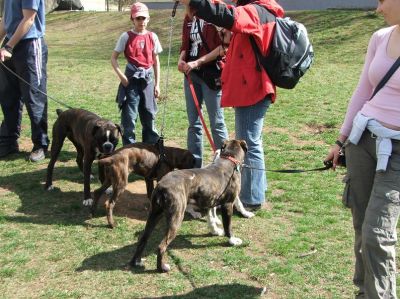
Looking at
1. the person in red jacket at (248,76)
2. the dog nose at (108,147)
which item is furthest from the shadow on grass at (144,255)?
the dog nose at (108,147)

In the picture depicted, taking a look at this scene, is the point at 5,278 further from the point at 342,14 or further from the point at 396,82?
the point at 342,14

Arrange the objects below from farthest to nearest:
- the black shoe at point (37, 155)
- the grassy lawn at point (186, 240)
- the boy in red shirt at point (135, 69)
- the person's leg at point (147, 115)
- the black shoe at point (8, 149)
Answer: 1. the black shoe at point (8, 149)
2. the black shoe at point (37, 155)
3. the person's leg at point (147, 115)
4. the boy in red shirt at point (135, 69)
5. the grassy lawn at point (186, 240)

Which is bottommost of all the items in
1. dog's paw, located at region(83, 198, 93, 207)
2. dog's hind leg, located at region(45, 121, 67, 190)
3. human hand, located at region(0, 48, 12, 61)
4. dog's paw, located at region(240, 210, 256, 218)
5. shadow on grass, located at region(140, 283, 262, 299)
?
dog's paw, located at region(83, 198, 93, 207)

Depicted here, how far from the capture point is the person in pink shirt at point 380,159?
10.2ft

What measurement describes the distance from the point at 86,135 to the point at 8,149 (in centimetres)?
233

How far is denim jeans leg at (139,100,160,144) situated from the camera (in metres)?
6.80

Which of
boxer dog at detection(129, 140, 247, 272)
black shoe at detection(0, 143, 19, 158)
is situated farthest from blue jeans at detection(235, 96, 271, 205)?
black shoe at detection(0, 143, 19, 158)

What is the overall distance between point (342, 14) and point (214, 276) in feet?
67.3

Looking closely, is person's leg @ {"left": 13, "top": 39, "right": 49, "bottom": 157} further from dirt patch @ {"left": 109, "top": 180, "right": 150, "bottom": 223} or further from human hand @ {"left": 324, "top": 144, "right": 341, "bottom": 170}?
human hand @ {"left": 324, "top": 144, "right": 341, "bottom": 170}

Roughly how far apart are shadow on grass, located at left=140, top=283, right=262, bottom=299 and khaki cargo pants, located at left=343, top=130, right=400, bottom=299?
1.09m

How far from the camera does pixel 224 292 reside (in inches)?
161

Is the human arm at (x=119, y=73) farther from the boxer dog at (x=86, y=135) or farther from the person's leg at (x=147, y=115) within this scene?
the boxer dog at (x=86, y=135)

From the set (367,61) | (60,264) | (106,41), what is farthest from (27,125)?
(106,41)

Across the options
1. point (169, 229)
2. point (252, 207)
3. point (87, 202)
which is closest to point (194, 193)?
point (169, 229)
